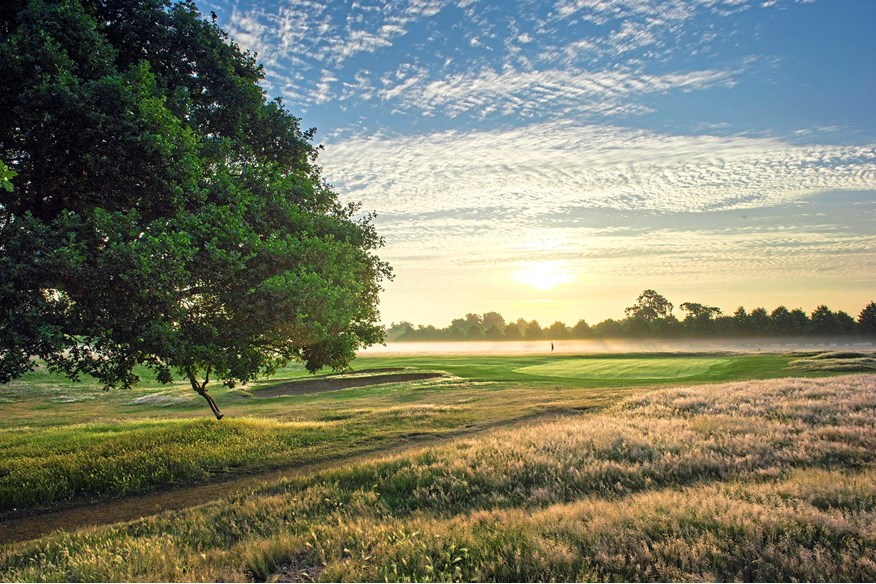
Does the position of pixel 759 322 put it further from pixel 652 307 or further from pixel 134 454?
pixel 134 454

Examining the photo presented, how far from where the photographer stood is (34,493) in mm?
13773

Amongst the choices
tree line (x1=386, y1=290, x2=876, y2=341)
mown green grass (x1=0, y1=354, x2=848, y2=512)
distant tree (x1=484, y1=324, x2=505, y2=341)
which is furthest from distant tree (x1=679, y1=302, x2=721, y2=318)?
mown green grass (x1=0, y1=354, x2=848, y2=512)

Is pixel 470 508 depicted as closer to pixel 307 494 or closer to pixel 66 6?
pixel 307 494

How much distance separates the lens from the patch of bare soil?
48141 mm

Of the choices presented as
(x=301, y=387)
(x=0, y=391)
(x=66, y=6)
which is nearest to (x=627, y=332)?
(x=301, y=387)

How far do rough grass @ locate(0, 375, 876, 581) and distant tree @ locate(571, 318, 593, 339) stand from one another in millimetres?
153195

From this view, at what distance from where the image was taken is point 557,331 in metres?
171

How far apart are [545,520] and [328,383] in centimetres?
4536

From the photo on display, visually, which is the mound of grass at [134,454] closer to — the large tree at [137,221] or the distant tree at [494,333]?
the large tree at [137,221]

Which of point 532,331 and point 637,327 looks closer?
point 637,327

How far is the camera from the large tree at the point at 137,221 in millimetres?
12969

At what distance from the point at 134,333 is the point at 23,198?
6.44 meters

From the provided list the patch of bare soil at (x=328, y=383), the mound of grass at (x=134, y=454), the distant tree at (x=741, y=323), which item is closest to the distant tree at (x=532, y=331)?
the distant tree at (x=741, y=323)

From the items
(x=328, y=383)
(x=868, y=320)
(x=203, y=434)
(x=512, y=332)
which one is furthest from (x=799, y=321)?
(x=203, y=434)
